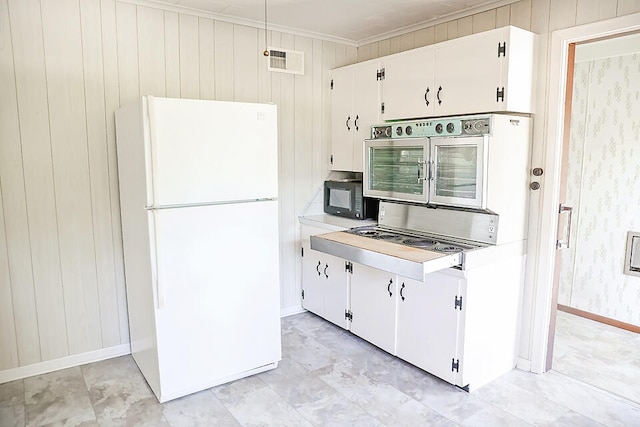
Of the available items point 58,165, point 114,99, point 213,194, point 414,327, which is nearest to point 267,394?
point 414,327

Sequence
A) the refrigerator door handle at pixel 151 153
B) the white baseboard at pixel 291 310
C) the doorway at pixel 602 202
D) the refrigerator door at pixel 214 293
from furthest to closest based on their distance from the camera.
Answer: the white baseboard at pixel 291 310 → the doorway at pixel 602 202 → the refrigerator door at pixel 214 293 → the refrigerator door handle at pixel 151 153

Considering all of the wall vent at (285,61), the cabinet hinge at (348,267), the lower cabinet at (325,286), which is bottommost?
the lower cabinet at (325,286)

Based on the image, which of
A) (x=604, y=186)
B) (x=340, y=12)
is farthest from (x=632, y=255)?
(x=340, y=12)

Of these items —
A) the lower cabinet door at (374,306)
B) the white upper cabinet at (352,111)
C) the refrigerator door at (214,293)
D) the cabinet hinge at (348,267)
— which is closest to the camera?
the refrigerator door at (214,293)

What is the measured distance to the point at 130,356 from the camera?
3.18m

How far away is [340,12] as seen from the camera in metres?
3.21

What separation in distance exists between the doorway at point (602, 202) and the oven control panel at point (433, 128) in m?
1.47

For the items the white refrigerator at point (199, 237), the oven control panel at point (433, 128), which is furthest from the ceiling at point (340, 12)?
Result: the white refrigerator at point (199, 237)

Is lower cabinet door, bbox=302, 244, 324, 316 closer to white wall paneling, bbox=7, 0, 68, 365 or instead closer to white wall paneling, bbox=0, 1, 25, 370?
white wall paneling, bbox=7, 0, 68, 365

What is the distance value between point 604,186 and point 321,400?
2988 millimetres

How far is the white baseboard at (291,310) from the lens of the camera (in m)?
3.92

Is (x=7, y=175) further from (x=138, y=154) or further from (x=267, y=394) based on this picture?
(x=267, y=394)

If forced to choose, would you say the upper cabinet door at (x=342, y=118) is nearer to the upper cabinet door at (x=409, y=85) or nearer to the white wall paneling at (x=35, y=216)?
the upper cabinet door at (x=409, y=85)

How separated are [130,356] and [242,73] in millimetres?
2236
